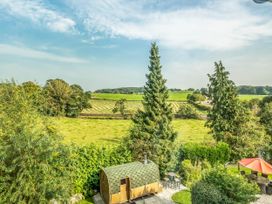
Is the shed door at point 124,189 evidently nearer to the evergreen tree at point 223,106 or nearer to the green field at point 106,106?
the evergreen tree at point 223,106

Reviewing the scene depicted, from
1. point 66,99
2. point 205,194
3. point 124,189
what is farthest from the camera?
point 66,99

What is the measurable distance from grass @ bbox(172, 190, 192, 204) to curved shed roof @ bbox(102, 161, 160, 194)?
1.81 metres

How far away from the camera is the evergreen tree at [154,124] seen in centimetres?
2278

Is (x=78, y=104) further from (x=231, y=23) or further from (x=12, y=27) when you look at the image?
(x=231, y=23)

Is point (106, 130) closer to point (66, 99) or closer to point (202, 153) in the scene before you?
point (66, 99)

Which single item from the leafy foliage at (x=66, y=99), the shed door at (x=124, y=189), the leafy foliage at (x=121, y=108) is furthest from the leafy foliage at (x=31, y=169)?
the leafy foliage at (x=121, y=108)

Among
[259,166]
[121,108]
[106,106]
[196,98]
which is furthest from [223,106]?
[196,98]

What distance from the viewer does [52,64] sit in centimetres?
2288

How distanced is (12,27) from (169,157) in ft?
56.8

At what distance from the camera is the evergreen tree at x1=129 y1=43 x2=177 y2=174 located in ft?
74.7

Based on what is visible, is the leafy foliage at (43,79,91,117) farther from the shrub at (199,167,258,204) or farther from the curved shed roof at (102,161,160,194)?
the shrub at (199,167,258,204)

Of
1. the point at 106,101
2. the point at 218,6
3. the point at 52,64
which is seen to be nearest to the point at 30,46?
the point at 52,64

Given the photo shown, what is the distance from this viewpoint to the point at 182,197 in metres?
17.8

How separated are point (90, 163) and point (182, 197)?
7168mm
